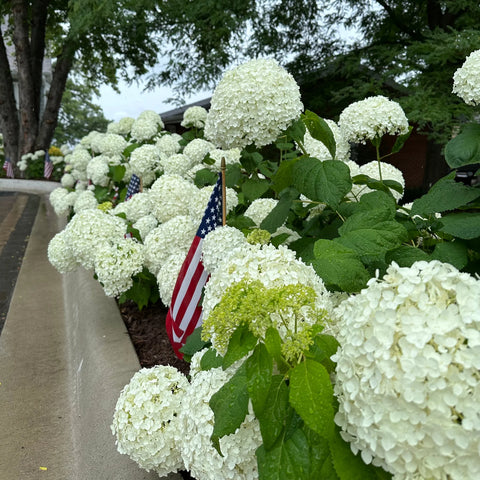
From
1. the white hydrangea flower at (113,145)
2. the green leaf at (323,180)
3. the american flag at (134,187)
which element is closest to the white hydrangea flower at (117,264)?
the green leaf at (323,180)

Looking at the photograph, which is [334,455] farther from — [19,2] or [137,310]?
[19,2]

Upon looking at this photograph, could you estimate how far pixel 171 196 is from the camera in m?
3.37

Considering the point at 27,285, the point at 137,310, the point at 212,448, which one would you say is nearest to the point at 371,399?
the point at 212,448

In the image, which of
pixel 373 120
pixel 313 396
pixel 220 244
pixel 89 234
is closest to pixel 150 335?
pixel 89 234

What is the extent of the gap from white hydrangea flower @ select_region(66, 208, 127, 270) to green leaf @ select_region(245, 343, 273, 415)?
2442mm

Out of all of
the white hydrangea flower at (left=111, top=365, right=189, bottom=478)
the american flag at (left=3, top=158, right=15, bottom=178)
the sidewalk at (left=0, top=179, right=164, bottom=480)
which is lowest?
the american flag at (left=3, top=158, right=15, bottom=178)

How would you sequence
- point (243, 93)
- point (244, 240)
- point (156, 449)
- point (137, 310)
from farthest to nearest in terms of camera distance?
point (137, 310) → point (244, 240) → point (243, 93) → point (156, 449)

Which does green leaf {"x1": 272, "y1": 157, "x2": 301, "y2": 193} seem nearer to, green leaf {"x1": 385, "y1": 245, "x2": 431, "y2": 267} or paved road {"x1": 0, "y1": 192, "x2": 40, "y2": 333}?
green leaf {"x1": 385, "y1": 245, "x2": 431, "y2": 267}

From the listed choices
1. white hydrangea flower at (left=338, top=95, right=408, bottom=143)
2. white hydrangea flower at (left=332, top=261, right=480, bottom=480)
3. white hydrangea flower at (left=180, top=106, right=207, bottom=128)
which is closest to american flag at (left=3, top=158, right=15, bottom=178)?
white hydrangea flower at (left=180, top=106, right=207, bottom=128)

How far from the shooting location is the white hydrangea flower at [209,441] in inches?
46.9

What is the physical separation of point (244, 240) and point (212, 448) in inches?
40.8

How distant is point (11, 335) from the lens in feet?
12.0

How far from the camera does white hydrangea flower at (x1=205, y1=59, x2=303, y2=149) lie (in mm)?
1937

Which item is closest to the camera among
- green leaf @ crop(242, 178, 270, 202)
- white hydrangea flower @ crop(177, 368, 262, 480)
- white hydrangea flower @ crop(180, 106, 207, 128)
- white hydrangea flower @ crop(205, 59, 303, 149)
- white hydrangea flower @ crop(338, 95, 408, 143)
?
white hydrangea flower @ crop(177, 368, 262, 480)
